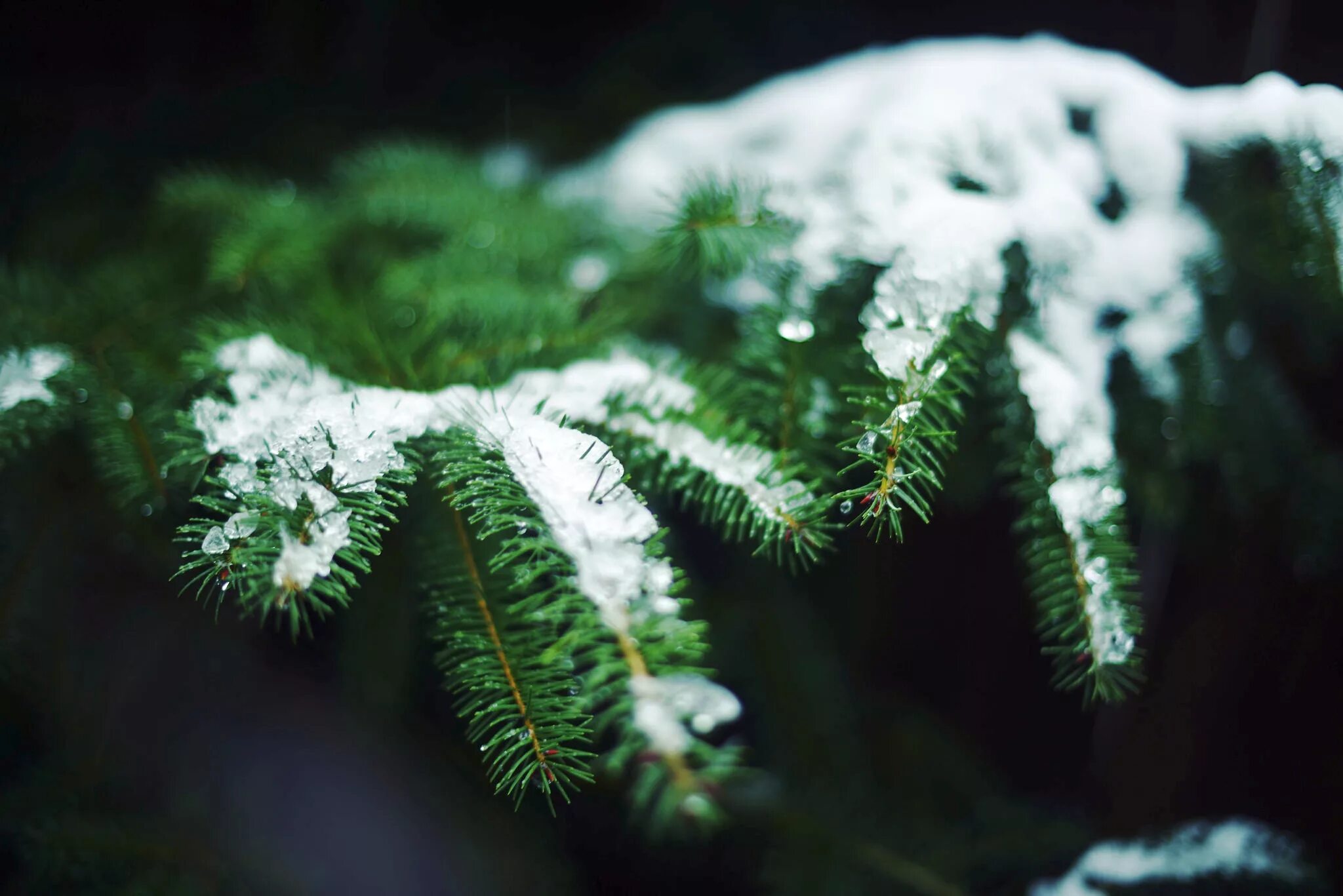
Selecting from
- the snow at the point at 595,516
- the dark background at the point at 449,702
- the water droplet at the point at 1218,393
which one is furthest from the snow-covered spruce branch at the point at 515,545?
the water droplet at the point at 1218,393

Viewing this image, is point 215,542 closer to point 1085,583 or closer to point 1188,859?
point 1085,583

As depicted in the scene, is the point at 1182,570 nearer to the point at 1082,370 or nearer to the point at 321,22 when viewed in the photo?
the point at 1082,370

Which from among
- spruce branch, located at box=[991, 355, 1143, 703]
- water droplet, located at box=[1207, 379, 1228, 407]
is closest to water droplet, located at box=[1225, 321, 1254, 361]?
water droplet, located at box=[1207, 379, 1228, 407]

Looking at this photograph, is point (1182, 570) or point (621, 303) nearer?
point (621, 303)

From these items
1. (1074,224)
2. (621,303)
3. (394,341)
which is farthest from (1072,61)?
(394,341)

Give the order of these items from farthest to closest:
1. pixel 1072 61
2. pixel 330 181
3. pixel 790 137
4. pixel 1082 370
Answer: pixel 330 181, pixel 790 137, pixel 1072 61, pixel 1082 370

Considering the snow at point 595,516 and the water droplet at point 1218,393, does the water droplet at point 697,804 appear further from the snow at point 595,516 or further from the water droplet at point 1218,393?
the water droplet at point 1218,393
